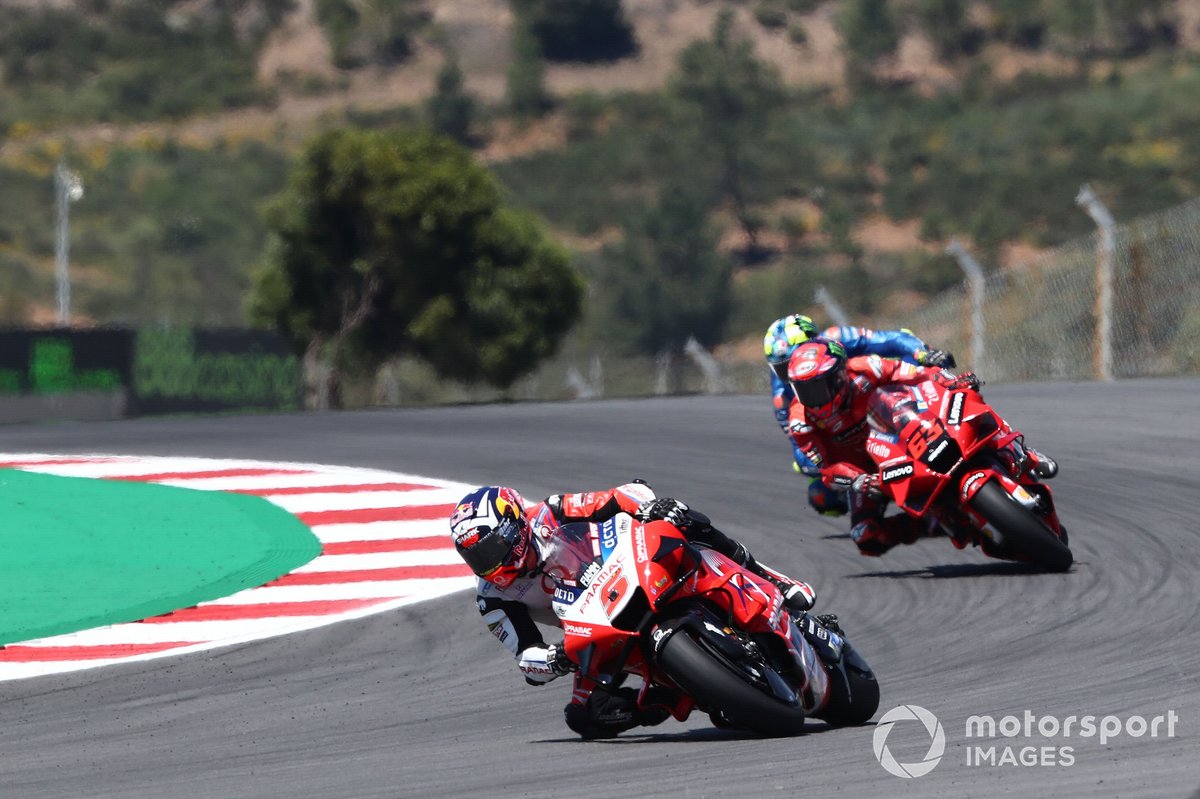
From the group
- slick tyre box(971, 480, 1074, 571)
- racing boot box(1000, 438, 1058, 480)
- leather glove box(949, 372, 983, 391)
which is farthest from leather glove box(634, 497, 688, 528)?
leather glove box(949, 372, 983, 391)

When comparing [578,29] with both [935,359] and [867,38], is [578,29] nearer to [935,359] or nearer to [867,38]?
[867,38]

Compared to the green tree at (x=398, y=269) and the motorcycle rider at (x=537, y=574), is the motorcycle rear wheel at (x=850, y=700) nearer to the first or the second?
the motorcycle rider at (x=537, y=574)

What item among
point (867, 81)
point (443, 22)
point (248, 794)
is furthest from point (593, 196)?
point (248, 794)

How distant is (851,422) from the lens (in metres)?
10.8

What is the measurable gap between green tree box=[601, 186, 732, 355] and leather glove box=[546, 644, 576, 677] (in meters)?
60.4

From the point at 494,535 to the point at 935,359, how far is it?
4907 mm

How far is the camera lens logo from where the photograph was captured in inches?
229

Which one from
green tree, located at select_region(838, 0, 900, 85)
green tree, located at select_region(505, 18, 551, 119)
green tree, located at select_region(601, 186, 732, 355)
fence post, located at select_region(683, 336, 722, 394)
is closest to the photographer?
fence post, located at select_region(683, 336, 722, 394)

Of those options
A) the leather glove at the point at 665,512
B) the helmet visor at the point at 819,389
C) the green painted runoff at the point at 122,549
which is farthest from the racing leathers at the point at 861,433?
the leather glove at the point at 665,512

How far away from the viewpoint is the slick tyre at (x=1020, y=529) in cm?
1001

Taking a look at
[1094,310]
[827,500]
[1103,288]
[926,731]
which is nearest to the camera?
[926,731]

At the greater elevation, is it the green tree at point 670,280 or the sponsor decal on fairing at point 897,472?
the sponsor decal on fairing at point 897,472

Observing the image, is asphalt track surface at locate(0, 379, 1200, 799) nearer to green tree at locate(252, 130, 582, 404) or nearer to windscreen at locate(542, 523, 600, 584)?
windscreen at locate(542, 523, 600, 584)

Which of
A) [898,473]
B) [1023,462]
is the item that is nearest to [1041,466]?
[1023,462]
